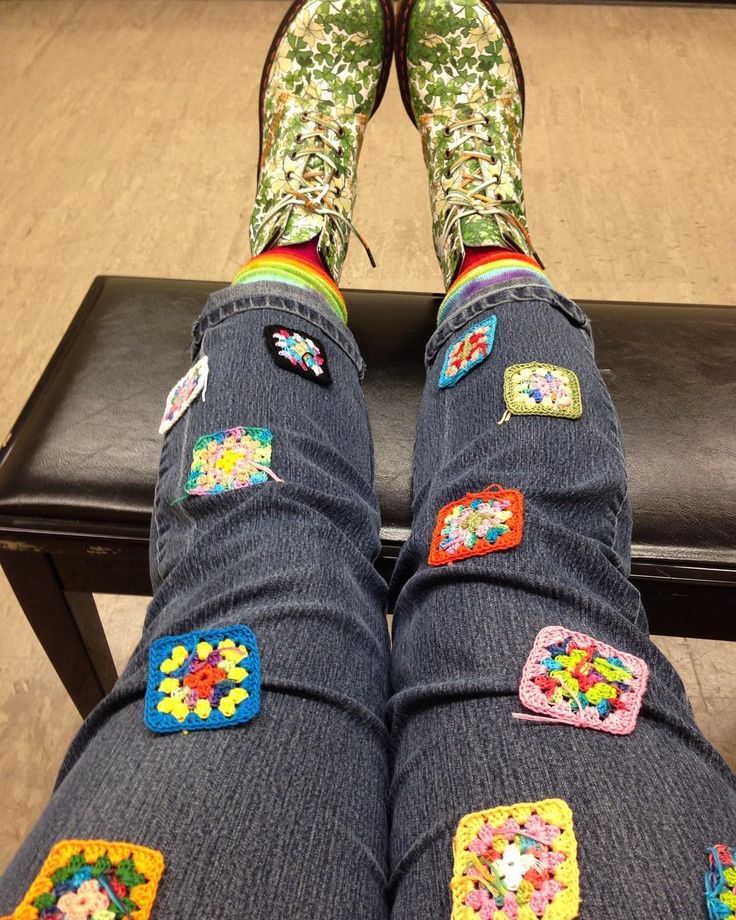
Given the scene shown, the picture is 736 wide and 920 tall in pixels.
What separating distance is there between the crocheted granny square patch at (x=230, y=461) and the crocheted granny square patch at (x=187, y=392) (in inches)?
2.1

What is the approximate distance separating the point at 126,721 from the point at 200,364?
319mm

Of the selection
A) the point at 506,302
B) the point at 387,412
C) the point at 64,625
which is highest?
the point at 506,302

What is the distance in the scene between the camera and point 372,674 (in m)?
0.54

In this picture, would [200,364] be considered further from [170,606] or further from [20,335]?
[20,335]

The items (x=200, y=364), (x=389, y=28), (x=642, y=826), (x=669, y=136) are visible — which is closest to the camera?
(x=642, y=826)

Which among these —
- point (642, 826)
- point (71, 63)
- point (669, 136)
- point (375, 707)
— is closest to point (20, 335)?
point (71, 63)

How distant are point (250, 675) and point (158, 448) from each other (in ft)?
1.06

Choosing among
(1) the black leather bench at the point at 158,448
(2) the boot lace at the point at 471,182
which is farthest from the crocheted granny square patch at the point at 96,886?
(2) the boot lace at the point at 471,182

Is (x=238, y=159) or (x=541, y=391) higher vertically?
(x=541, y=391)

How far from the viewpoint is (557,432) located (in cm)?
61

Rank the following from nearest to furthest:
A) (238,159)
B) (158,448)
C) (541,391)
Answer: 1. (541,391)
2. (158,448)
3. (238,159)

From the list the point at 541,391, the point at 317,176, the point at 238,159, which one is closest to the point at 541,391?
the point at 541,391

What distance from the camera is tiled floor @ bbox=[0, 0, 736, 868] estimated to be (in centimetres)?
150

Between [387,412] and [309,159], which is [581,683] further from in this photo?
[309,159]
